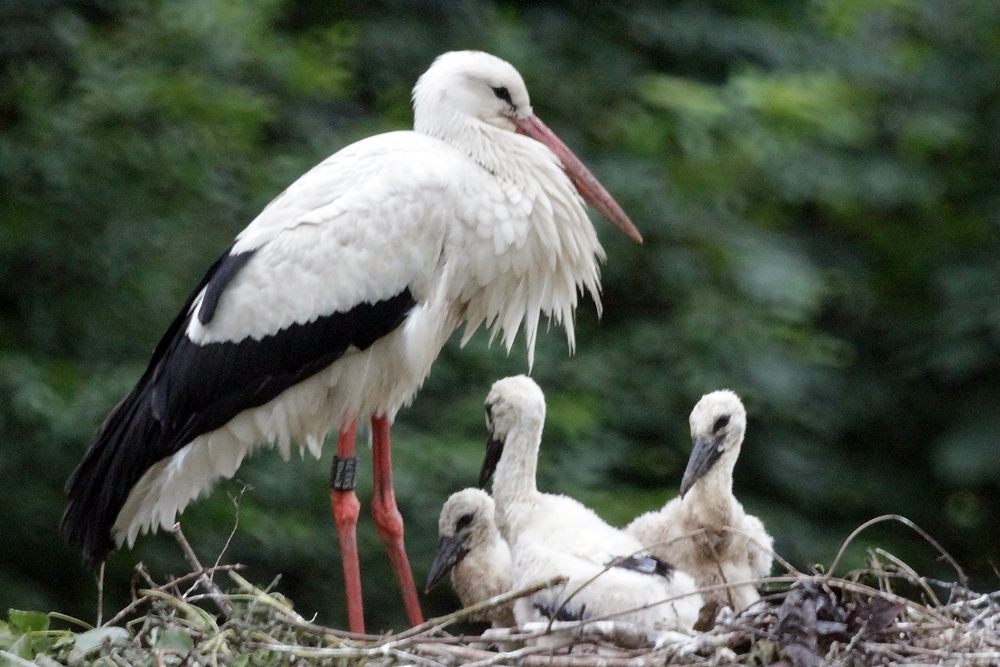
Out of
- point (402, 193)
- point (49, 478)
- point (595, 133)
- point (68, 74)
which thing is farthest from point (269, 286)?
point (595, 133)

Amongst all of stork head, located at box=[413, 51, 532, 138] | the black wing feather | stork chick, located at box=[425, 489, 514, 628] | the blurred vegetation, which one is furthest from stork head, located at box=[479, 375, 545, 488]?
the blurred vegetation

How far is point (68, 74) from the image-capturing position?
6789 mm

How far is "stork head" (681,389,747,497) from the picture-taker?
15.0ft

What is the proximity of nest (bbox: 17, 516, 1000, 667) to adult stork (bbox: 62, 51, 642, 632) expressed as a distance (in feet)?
2.40

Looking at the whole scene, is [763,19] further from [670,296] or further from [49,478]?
[49,478]

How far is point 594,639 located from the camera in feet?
13.2

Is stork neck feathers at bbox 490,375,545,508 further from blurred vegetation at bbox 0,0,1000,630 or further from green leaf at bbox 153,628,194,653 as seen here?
blurred vegetation at bbox 0,0,1000,630

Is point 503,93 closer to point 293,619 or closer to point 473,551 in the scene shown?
point 473,551

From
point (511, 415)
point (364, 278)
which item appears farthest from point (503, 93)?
point (511, 415)

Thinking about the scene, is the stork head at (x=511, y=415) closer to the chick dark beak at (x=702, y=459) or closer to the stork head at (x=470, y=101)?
the chick dark beak at (x=702, y=459)

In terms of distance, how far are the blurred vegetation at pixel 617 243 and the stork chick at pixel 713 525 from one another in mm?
1867

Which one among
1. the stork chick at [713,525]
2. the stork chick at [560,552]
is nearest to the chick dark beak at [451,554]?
the stork chick at [560,552]

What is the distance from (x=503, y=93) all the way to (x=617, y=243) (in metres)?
2.25

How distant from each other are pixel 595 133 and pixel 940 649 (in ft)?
13.3
